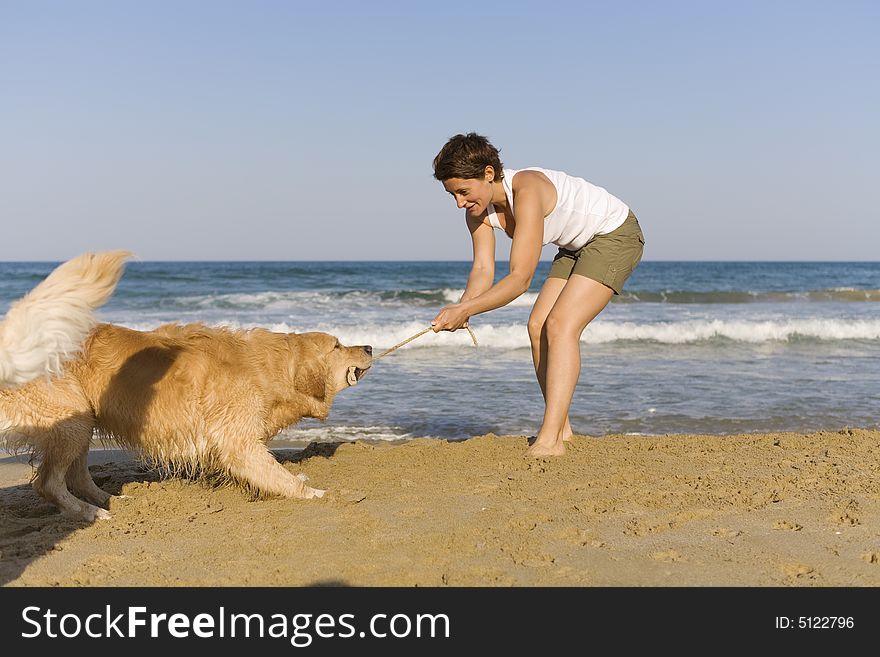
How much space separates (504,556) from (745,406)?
5138 mm

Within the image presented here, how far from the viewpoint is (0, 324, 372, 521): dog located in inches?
161

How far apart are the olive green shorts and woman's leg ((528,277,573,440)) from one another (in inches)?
9.9

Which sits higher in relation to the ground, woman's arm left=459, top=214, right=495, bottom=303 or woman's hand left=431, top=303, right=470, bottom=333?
woman's arm left=459, top=214, right=495, bottom=303

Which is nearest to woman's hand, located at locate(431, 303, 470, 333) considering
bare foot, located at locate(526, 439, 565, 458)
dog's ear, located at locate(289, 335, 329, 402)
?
dog's ear, located at locate(289, 335, 329, 402)

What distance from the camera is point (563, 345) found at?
5.07m

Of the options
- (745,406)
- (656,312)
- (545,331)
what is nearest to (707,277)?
(656,312)

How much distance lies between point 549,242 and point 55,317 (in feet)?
9.64

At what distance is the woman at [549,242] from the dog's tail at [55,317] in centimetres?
193

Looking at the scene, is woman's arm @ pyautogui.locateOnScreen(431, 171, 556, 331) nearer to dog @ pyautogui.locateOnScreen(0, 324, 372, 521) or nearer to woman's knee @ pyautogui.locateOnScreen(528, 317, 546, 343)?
woman's knee @ pyautogui.locateOnScreen(528, 317, 546, 343)

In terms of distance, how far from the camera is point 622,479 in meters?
4.55

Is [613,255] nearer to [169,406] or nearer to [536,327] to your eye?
[536,327]

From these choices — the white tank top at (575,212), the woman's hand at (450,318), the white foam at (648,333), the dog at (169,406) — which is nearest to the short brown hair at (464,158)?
the white tank top at (575,212)

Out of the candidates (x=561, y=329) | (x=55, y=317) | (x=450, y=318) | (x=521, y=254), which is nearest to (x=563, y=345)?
(x=561, y=329)

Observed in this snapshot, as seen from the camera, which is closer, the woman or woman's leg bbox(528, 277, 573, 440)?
the woman
